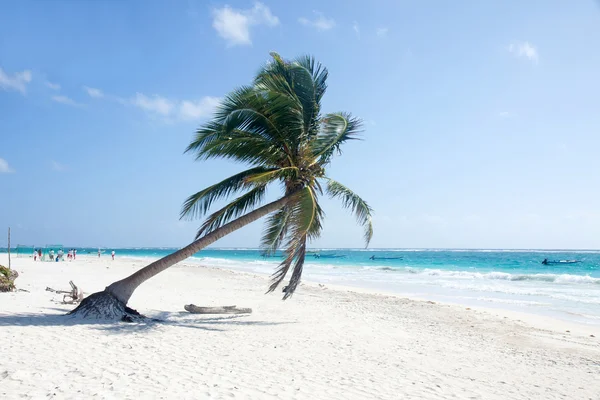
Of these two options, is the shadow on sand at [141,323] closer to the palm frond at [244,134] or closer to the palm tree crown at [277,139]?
the palm tree crown at [277,139]

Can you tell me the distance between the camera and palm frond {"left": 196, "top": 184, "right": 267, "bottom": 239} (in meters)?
9.32

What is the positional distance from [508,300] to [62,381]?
17202 mm

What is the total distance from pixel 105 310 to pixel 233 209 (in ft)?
11.1

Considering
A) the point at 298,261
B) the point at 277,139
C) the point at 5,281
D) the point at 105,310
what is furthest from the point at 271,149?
the point at 5,281

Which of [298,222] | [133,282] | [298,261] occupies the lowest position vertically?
Result: [133,282]

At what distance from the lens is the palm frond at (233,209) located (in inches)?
367

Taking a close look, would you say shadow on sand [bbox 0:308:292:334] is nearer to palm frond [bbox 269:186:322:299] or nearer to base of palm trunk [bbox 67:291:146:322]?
base of palm trunk [bbox 67:291:146:322]

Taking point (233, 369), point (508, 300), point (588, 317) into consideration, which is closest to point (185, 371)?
point (233, 369)

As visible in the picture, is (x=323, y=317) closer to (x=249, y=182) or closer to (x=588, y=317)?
(x=249, y=182)

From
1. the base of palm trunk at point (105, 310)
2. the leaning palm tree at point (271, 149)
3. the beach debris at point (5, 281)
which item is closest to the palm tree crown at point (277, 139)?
the leaning palm tree at point (271, 149)

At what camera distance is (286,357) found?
6.33m

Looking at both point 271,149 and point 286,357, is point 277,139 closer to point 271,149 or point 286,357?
point 271,149

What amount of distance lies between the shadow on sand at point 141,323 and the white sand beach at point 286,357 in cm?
3

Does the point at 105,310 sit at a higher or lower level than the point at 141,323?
higher
